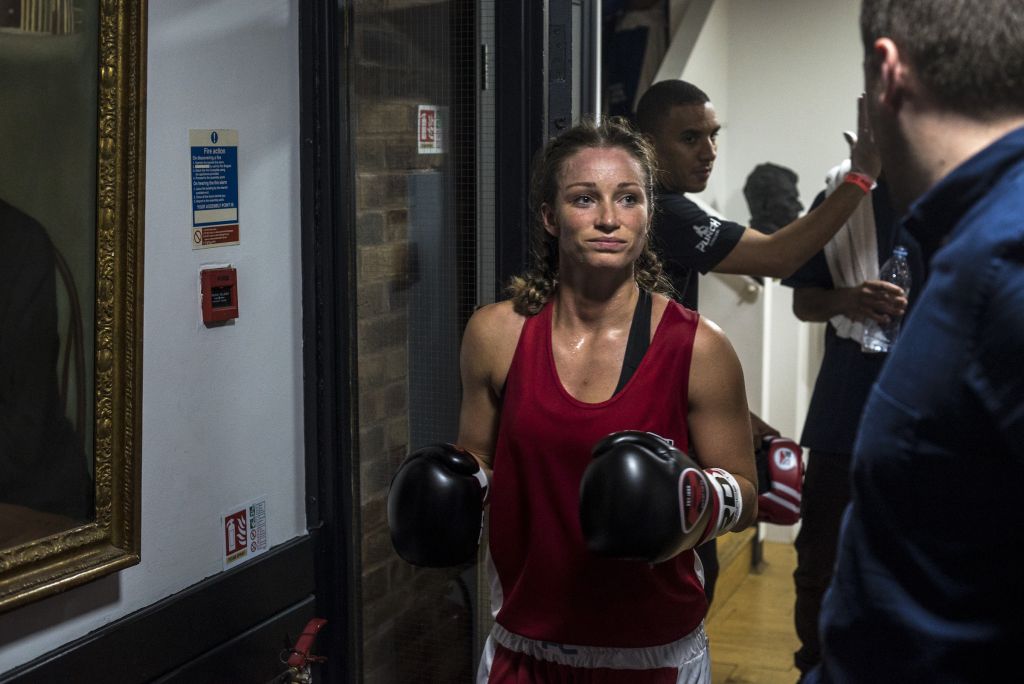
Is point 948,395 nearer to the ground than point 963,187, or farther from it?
nearer to the ground

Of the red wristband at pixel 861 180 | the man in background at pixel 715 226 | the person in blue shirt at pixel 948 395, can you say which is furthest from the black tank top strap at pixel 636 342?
the red wristband at pixel 861 180

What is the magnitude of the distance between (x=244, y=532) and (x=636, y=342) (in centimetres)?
90

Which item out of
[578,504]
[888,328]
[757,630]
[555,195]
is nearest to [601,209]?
[555,195]

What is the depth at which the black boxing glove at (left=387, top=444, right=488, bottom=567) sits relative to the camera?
1.89 metres

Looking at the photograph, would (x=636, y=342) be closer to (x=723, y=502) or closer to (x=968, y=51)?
(x=723, y=502)

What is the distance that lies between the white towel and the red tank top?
119 cm

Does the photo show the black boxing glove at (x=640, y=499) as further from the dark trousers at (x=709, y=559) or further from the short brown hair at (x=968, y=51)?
the dark trousers at (x=709, y=559)

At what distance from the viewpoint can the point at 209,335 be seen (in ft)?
7.30

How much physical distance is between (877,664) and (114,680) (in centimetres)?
137

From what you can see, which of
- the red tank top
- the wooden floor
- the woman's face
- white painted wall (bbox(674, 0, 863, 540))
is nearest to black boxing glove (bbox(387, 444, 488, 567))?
the red tank top

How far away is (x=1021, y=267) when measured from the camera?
97cm

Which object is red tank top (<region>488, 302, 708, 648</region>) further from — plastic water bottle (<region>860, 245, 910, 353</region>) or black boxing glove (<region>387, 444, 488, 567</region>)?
plastic water bottle (<region>860, 245, 910, 353</region>)

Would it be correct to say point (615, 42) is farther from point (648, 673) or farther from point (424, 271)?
point (648, 673)

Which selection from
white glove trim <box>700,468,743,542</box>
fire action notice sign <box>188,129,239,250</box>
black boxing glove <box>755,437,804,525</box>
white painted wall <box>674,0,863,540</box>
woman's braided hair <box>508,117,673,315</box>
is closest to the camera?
white glove trim <box>700,468,743,542</box>
